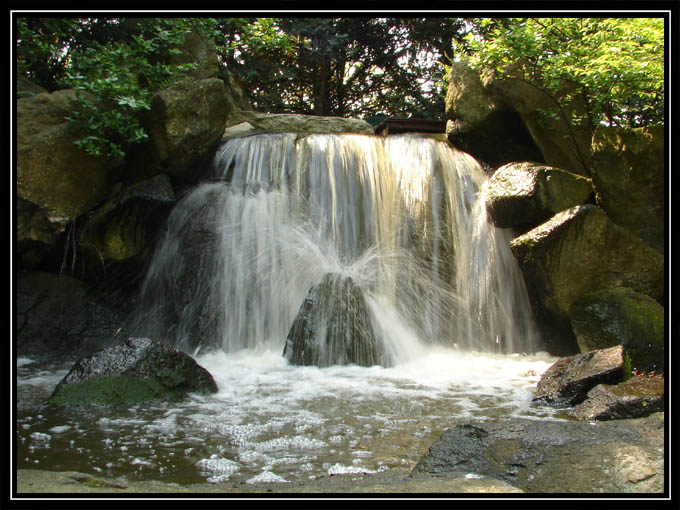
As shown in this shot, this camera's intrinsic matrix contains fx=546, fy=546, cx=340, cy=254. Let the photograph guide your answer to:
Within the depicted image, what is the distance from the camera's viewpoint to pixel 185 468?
11.5 ft

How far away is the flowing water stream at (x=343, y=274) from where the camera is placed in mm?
5184

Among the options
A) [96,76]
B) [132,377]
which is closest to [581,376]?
[132,377]

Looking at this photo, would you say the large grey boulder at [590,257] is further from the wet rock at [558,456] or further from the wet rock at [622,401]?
the wet rock at [558,456]

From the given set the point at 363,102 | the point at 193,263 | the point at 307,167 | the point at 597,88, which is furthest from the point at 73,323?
the point at 363,102

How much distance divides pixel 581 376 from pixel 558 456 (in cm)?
240

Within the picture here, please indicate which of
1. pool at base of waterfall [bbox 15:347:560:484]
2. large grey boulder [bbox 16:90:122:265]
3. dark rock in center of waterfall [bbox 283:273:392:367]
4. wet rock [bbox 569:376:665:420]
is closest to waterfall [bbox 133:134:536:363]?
dark rock in center of waterfall [bbox 283:273:392:367]

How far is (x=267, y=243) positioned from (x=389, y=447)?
5192mm

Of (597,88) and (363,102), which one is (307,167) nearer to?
(597,88)

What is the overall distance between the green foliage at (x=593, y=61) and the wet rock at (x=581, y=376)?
4177 millimetres

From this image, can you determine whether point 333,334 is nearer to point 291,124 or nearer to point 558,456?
point 558,456

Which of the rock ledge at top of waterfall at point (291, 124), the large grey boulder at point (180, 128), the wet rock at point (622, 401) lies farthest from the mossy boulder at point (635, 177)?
the rock ledge at top of waterfall at point (291, 124)

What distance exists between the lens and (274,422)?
451 centimetres

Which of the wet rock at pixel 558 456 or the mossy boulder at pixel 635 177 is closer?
the wet rock at pixel 558 456

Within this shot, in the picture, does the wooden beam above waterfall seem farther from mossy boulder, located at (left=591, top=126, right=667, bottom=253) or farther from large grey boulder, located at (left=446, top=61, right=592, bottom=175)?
mossy boulder, located at (left=591, top=126, right=667, bottom=253)
